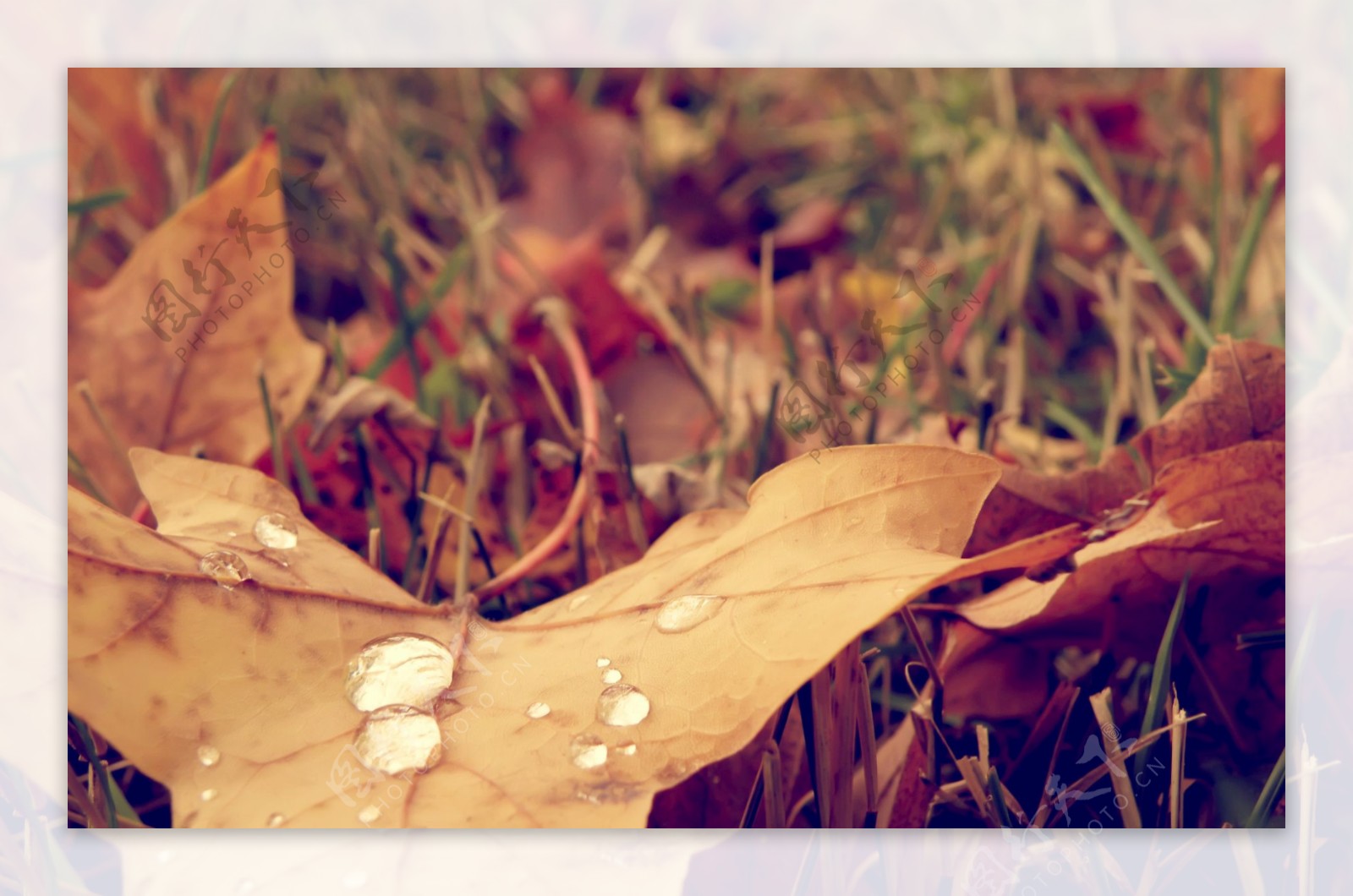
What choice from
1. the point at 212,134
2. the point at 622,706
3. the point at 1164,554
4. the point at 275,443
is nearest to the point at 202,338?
the point at 275,443

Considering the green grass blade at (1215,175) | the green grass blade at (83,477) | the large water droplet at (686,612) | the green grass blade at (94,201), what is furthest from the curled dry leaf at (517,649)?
the green grass blade at (1215,175)

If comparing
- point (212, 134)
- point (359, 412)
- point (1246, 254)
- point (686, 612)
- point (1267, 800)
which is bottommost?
point (1267, 800)

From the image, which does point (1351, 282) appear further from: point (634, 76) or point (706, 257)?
point (634, 76)

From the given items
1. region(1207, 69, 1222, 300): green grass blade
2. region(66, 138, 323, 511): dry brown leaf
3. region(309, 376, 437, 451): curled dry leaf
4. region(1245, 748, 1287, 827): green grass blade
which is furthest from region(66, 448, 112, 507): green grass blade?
region(1207, 69, 1222, 300): green grass blade

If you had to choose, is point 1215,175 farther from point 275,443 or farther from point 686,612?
point 275,443

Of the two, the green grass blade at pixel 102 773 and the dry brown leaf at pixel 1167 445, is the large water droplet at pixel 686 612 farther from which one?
the green grass blade at pixel 102 773

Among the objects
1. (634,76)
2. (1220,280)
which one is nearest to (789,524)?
(1220,280)

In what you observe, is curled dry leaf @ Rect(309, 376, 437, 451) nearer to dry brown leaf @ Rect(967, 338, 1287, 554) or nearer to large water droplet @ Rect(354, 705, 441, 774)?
large water droplet @ Rect(354, 705, 441, 774)

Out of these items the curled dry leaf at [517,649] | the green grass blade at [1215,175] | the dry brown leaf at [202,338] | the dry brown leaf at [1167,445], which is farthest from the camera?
the green grass blade at [1215,175]
